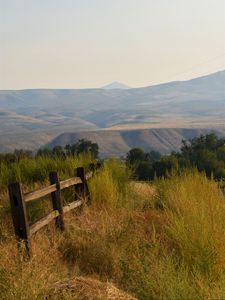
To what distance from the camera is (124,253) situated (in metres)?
7.20

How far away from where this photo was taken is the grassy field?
5305mm

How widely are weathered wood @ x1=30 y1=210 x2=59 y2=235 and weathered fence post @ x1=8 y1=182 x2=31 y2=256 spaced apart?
19cm

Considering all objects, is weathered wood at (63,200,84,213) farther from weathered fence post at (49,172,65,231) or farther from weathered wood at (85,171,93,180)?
weathered wood at (85,171,93,180)

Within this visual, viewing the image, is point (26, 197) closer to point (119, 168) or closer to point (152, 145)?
point (119, 168)

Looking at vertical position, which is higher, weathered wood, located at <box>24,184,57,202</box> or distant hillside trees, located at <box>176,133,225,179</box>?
weathered wood, located at <box>24,184,57,202</box>

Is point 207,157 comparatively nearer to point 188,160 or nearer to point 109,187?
point 188,160

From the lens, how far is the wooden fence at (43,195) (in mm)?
7348

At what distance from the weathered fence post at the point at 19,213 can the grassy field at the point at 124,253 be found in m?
0.16

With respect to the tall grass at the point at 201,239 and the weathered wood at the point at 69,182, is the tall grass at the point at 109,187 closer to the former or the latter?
the weathered wood at the point at 69,182

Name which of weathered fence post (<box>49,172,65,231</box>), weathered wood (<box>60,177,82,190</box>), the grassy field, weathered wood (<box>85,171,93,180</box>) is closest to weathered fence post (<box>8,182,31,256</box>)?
the grassy field

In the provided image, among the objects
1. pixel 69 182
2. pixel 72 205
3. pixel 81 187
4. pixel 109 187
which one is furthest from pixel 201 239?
pixel 109 187

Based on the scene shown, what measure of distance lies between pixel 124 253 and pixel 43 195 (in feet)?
6.02

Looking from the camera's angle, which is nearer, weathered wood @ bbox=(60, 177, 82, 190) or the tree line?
weathered wood @ bbox=(60, 177, 82, 190)

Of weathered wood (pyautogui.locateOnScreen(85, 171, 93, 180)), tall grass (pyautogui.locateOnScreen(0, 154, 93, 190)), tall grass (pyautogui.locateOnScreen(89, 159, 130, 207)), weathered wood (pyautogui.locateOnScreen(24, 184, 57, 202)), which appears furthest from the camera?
A: tall grass (pyautogui.locateOnScreen(0, 154, 93, 190))
